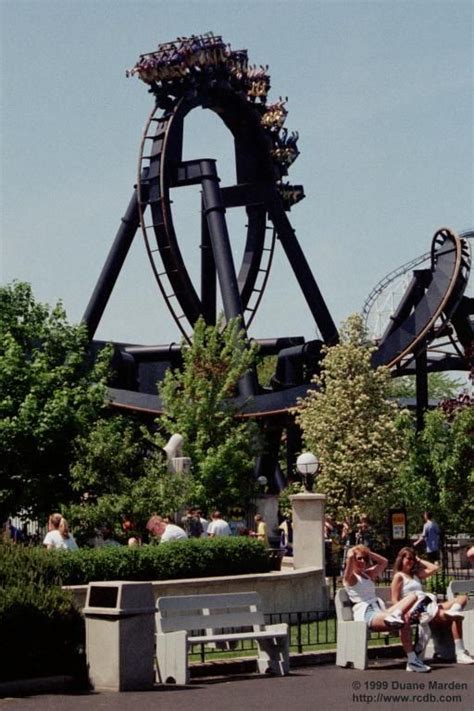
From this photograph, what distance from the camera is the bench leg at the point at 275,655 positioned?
16125 mm

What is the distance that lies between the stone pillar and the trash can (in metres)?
9.22

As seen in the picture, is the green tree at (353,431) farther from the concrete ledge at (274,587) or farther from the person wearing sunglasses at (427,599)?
the person wearing sunglasses at (427,599)

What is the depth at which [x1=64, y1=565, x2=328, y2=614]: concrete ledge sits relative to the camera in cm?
2049

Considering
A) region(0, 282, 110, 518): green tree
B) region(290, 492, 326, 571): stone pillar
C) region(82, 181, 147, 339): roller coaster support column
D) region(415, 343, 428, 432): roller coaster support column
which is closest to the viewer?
region(290, 492, 326, 571): stone pillar

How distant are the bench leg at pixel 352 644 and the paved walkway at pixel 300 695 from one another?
0.76 ft

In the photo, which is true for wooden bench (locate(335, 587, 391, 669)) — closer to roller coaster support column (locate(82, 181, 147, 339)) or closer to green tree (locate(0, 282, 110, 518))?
green tree (locate(0, 282, 110, 518))

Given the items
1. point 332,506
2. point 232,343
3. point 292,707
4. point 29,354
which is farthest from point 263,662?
point 232,343

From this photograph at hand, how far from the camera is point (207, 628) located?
15906 millimetres

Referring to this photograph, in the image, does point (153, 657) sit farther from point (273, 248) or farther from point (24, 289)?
point (273, 248)

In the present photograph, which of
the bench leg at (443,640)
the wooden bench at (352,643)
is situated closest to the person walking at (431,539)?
the bench leg at (443,640)

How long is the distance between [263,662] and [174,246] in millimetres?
40542

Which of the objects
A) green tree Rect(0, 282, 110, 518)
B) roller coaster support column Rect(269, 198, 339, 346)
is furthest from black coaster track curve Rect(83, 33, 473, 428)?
green tree Rect(0, 282, 110, 518)

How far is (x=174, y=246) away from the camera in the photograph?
5597cm

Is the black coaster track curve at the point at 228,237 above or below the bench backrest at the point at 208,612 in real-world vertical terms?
above
